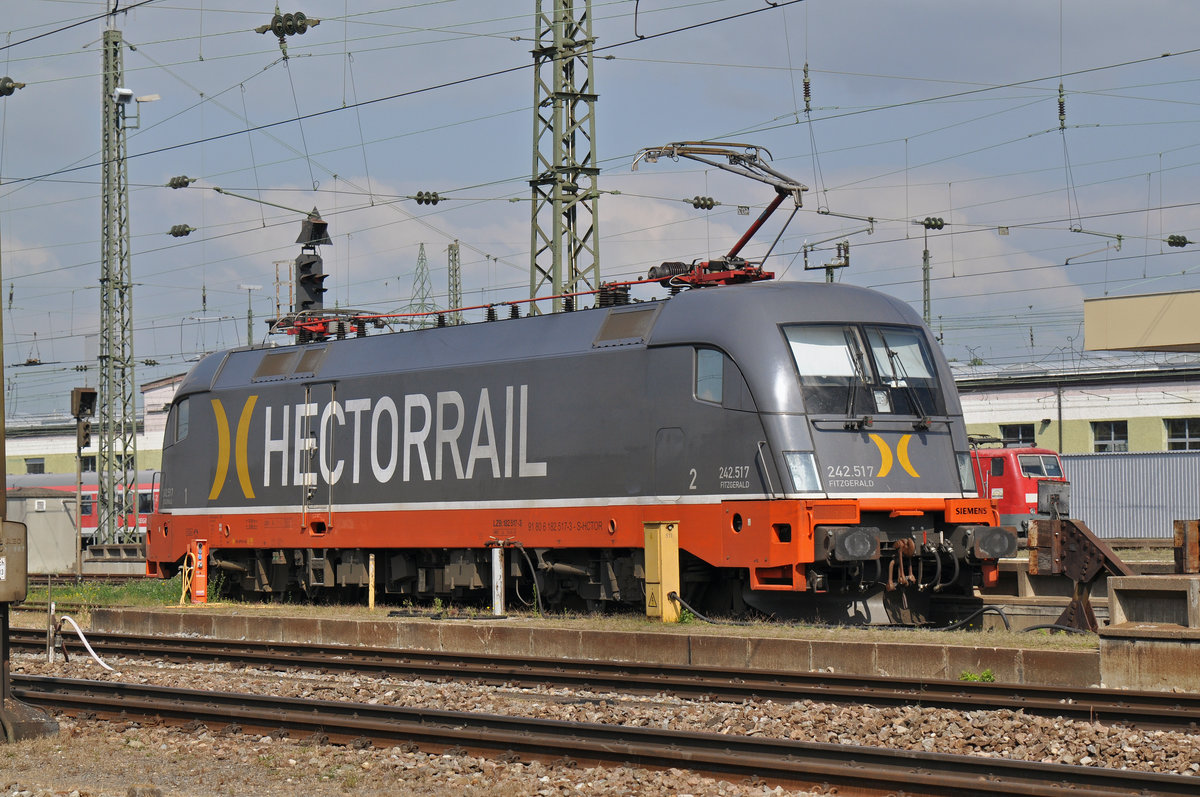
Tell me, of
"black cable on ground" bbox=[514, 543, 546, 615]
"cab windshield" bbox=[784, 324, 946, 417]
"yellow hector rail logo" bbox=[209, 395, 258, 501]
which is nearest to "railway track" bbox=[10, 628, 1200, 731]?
"black cable on ground" bbox=[514, 543, 546, 615]

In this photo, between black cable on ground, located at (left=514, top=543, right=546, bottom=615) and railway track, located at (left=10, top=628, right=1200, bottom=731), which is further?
black cable on ground, located at (left=514, top=543, right=546, bottom=615)

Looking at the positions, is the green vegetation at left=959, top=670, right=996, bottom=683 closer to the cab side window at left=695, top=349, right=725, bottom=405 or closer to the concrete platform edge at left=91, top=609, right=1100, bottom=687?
the concrete platform edge at left=91, top=609, right=1100, bottom=687

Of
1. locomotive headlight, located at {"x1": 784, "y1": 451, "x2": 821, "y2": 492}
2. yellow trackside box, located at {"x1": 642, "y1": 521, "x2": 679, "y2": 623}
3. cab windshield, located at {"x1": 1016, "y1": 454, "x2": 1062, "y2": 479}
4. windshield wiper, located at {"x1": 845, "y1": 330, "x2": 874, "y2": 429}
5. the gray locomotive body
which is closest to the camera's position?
locomotive headlight, located at {"x1": 784, "y1": 451, "x2": 821, "y2": 492}

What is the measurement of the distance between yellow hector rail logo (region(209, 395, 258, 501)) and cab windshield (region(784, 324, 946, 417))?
10.3 m

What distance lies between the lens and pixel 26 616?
23766mm

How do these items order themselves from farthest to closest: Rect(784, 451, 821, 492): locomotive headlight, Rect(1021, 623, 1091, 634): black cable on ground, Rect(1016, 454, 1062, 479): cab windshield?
1. Rect(1016, 454, 1062, 479): cab windshield
2. Rect(784, 451, 821, 492): locomotive headlight
3. Rect(1021, 623, 1091, 634): black cable on ground

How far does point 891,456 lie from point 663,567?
2896 millimetres

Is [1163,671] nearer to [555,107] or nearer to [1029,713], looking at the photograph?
[1029,713]

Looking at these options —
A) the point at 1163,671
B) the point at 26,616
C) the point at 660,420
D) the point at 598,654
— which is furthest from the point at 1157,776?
the point at 26,616

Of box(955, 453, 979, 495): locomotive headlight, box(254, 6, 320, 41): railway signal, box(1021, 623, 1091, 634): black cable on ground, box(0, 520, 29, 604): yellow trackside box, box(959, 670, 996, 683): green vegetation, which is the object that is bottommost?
box(959, 670, 996, 683): green vegetation

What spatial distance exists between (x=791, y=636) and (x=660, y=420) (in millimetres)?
3550

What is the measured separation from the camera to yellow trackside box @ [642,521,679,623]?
15.8 m

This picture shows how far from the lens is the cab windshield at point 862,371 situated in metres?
15.5

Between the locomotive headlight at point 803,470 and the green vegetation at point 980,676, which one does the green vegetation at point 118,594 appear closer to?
the locomotive headlight at point 803,470
